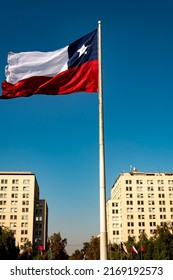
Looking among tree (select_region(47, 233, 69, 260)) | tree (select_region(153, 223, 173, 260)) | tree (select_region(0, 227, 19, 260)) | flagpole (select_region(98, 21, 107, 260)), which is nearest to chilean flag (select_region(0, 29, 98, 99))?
flagpole (select_region(98, 21, 107, 260))

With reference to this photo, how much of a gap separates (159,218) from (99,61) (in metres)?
142

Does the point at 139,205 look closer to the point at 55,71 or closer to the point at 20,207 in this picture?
the point at 20,207

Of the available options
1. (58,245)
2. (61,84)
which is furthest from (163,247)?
(58,245)

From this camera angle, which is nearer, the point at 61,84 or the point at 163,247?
the point at 61,84

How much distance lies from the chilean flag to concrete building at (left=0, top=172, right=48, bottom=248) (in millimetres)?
134254

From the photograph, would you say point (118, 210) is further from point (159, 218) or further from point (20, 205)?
point (20, 205)

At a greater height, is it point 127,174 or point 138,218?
point 127,174

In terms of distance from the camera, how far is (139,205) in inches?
5837

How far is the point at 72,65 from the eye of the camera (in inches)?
564

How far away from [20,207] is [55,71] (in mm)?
138899

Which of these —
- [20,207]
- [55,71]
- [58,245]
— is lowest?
[58,245]

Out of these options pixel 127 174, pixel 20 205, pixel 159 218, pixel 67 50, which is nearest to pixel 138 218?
pixel 159 218

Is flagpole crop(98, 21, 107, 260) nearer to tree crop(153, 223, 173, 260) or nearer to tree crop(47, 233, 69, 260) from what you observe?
tree crop(153, 223, 173, 260)
